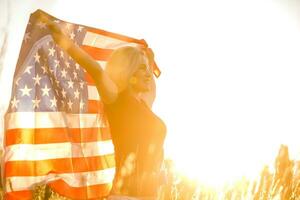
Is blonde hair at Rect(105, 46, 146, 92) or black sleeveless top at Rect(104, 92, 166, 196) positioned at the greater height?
blonde hair at Rect(105, 46, 146, 92)

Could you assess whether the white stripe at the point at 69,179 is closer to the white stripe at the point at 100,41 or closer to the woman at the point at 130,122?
the woman at the point at 130,122

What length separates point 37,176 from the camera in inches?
177

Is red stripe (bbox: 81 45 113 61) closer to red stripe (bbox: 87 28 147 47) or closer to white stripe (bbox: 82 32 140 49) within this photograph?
white stripe (bbox: 82 32 140 49)

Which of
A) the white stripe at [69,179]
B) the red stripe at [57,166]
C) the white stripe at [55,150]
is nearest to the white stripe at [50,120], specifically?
the white stripe at [55,150]

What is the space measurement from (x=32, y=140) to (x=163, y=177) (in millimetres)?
1354

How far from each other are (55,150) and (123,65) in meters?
1.27

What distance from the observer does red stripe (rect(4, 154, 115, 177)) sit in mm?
4371

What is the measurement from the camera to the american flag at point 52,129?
444cm

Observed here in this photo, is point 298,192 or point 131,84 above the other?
point 131,84

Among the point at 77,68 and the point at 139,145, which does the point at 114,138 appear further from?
the point at 77,68

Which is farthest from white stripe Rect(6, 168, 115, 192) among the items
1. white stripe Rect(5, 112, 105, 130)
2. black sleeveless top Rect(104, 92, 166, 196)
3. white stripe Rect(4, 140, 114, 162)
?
black sleeveless top Rect(104, 92, 166, 196)

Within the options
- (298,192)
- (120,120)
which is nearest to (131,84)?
(120,120)

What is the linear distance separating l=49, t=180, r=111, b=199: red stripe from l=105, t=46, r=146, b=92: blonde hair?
4.21 ft

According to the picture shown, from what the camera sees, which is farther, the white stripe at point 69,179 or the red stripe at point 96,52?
the red stripe at point 96,52
